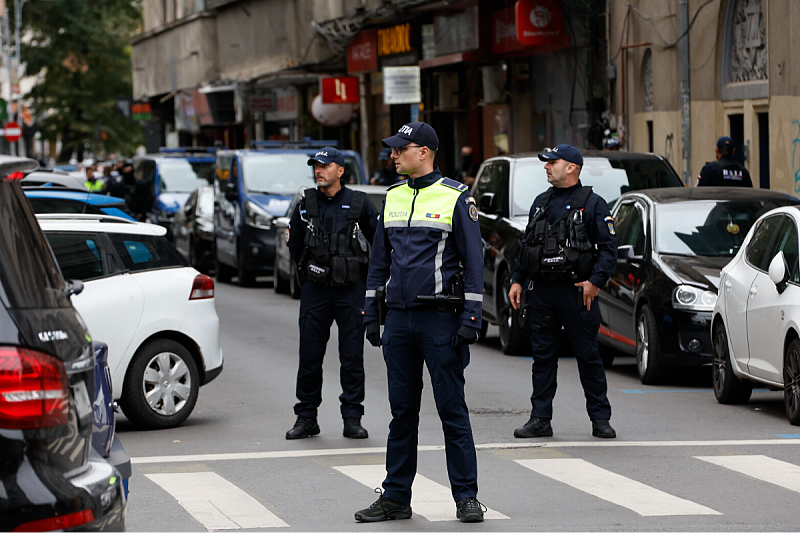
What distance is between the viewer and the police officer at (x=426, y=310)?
754 centimetres

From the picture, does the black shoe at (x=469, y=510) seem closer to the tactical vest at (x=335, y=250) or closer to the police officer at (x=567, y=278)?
the police officer at (x=567, y=278)

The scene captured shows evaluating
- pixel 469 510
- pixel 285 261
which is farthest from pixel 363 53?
pixel 469 510

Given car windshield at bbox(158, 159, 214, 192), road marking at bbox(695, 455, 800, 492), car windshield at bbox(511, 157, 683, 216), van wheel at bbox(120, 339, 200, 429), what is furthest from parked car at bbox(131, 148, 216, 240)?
road marking at bbox(695, 455, 800, 492)

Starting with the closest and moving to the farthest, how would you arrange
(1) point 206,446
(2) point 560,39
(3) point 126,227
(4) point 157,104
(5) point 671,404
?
(1) point 206,446 → (3) point 126,227 → (5) point 671,404 → (2) point 560,39 → (4) point 157,104

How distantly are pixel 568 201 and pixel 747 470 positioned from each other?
230 centimetres

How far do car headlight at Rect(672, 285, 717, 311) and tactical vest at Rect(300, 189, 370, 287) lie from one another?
11.2ft

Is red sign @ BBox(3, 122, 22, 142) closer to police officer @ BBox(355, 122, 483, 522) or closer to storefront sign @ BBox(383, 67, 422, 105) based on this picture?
storefront sign @ BBox(383, 67, 422, 105)

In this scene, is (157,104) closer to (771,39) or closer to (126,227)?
(771,39)

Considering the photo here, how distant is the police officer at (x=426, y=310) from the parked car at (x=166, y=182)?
22054mm

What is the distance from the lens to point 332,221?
10.4m

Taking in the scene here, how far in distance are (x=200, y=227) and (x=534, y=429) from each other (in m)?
18.1

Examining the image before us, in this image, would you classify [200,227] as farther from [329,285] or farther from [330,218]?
[329,285]

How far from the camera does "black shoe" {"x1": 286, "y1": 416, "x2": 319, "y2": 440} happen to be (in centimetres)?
1030

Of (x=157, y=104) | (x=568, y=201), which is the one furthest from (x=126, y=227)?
(x=157, y=104)
